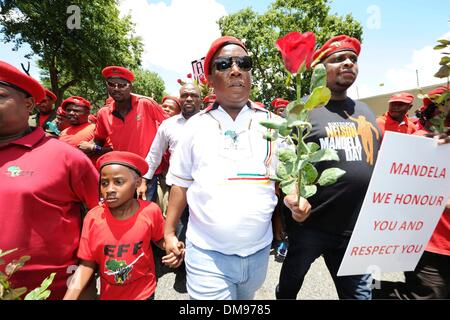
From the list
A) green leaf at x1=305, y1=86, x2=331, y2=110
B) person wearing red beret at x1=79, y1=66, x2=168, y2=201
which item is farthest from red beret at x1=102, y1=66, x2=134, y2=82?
green leaf at x1=305, y1=86, x2=331, y2=110

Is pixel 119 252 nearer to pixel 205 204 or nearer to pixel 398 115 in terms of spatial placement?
pixel 205 204

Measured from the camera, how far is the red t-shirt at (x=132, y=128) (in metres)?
3.60

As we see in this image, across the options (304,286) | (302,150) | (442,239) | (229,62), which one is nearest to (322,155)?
(302,150)

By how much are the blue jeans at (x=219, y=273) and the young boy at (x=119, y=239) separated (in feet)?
0.54

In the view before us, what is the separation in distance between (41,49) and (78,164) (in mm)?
16622

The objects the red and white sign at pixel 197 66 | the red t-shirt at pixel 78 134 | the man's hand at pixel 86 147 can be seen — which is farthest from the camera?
the red and white sign at pixel 197 66

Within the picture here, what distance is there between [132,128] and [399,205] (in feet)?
10.0

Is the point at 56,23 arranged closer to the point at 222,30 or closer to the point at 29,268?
the point at 222,30

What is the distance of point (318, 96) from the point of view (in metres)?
0.83

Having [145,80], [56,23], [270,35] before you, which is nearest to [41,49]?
[56,23]

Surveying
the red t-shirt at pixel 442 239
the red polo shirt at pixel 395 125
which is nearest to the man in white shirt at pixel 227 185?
the red t-shirt at pixel 442 239

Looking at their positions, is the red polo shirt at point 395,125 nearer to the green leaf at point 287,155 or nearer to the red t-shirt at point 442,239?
the red t-shirt at point 442,239

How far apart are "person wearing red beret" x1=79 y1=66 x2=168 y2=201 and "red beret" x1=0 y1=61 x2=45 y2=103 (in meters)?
2.03
